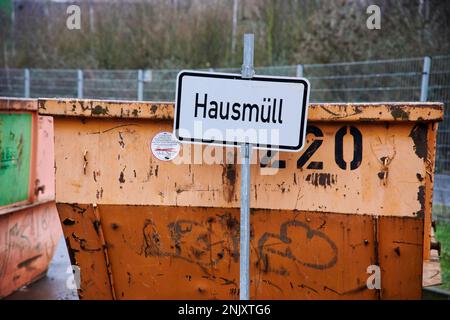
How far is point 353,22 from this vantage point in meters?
11.1

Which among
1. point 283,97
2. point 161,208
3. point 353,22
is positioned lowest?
point 161,208

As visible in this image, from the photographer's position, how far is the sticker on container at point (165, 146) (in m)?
3.23

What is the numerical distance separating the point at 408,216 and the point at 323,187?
0.48 metres

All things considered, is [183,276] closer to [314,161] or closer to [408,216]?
[314,161]

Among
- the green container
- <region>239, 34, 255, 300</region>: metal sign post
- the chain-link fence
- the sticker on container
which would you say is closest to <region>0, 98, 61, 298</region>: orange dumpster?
the green container

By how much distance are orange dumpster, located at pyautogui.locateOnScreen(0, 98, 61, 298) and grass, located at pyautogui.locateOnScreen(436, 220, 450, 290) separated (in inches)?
140

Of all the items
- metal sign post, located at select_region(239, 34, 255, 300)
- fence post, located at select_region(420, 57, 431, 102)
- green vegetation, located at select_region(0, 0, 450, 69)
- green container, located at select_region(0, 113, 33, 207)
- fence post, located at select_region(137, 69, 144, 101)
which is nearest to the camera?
metal sign post, located at select_region(239, 34, 255, 300)

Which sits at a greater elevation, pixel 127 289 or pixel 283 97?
pixel 283 97

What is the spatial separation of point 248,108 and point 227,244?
3.30 feet

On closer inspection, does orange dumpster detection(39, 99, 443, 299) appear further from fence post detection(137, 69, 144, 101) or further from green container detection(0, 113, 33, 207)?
fence post detection(137, 69, 144, 101)

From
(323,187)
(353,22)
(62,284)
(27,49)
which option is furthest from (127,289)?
(27,49)

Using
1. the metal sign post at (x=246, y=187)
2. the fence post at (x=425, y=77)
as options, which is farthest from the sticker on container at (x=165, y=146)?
the fence post at (x=425, y=77)

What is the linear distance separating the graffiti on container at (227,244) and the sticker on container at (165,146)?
0.39 meters

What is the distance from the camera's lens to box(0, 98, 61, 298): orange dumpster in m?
4.65
